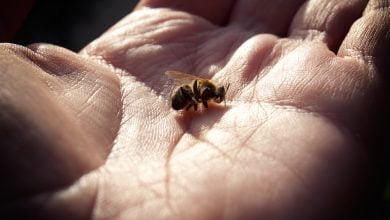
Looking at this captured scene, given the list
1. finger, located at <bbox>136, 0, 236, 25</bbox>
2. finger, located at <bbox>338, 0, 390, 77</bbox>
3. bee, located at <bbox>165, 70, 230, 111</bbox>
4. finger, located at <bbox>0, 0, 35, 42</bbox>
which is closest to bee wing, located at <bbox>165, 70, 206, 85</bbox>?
bee, located at <bbox>165, 70, 230, 111</bbox>

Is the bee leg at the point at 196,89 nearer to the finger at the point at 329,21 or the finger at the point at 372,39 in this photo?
the finger at the point at 329,21

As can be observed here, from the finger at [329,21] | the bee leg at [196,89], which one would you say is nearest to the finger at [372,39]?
the finger at [329,21]

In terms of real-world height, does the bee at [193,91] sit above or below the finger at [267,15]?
below

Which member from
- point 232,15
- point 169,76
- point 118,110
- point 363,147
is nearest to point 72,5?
point 232,15

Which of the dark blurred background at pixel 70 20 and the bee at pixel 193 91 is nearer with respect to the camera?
the bee at pixel 193 91

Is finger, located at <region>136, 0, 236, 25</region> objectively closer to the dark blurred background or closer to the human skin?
the human skin

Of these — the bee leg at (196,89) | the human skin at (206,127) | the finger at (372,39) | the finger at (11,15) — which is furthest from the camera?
the finger at (11,15)
